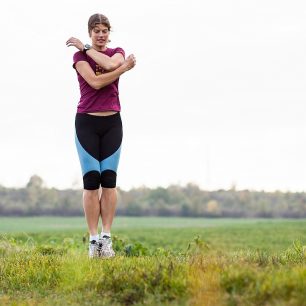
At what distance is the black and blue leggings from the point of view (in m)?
7.52

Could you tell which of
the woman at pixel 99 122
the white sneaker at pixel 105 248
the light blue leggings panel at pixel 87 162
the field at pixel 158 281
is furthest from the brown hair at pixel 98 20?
the field at pixel 158 281

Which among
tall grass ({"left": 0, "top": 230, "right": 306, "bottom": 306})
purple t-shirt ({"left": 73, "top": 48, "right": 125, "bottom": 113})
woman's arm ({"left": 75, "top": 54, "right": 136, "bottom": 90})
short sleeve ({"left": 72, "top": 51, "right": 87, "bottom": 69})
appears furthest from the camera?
short sleeve ({"left": 72, "top": 51, "right": 87, "bottom": 69})

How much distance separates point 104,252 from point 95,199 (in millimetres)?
543

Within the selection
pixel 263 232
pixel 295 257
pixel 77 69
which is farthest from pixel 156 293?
pixel 263 232

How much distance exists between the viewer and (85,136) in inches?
296

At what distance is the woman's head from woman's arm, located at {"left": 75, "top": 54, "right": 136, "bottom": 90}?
299mm

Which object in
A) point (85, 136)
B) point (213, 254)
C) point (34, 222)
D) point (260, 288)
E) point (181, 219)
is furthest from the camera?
point (181, 219)

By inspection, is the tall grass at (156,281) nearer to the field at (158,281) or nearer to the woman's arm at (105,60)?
the field at (158,281)

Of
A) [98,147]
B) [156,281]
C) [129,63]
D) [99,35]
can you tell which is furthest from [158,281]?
[99,35]

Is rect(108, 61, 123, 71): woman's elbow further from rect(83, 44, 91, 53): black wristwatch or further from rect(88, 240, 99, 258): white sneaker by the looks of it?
rect(88, 240, 99, 258): white sneaker

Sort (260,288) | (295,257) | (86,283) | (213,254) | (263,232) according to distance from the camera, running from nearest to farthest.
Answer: (260,288) → (86,283) → (213,254) → (295,257) → (263,232)

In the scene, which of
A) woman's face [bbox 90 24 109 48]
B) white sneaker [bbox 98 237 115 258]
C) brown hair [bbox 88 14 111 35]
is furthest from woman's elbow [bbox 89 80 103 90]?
white sneaker [bbox 98 237 115 258]

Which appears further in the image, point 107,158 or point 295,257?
point 107,158

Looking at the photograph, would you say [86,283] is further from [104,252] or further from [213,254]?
[104,252]
